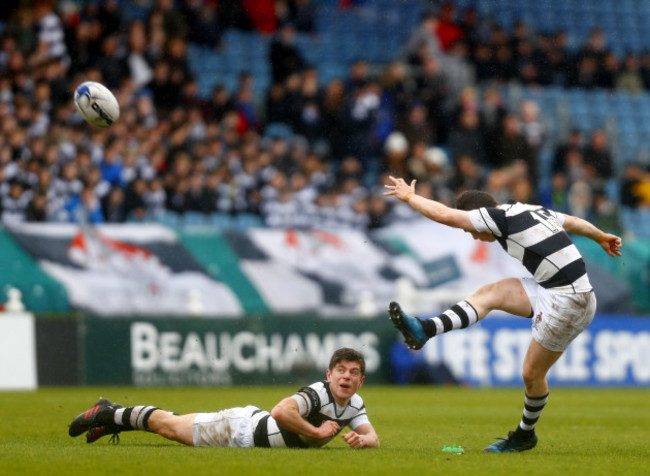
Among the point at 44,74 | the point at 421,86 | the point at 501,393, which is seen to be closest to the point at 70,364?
the point at 44,74

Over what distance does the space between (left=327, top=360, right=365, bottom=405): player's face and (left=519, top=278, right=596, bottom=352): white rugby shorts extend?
147 centimetres

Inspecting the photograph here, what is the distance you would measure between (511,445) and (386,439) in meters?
1.32

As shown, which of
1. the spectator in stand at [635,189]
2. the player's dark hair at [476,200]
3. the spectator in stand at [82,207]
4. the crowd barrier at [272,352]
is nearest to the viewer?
the player's dark hair at [476,200]

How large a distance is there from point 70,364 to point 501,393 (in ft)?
21.0

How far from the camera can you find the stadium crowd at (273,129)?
59.7ft

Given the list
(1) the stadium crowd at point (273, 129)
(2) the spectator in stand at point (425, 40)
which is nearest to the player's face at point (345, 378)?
(1) the stadium crowd at point (273, 129)

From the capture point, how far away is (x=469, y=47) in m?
25.6

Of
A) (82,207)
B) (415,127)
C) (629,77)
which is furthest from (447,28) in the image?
(82,207)

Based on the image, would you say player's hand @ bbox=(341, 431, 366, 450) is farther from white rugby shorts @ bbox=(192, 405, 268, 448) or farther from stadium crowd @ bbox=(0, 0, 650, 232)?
stadium crowd @ bbox=(0, 0, 650, 232)

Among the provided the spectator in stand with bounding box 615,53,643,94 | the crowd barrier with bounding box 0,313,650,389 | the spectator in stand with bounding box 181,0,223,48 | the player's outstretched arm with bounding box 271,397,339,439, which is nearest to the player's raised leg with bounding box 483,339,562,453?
the player's outstretched arm with bounding box 271,397,339,439

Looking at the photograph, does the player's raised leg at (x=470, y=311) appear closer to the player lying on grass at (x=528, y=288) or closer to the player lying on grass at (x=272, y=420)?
the player lying on grass at (x=528, y=288)

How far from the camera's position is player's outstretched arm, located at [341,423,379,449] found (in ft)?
28.2

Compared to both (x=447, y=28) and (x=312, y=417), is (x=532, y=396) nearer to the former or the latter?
(x=312, y=417)

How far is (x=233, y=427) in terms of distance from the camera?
28.5 ft
